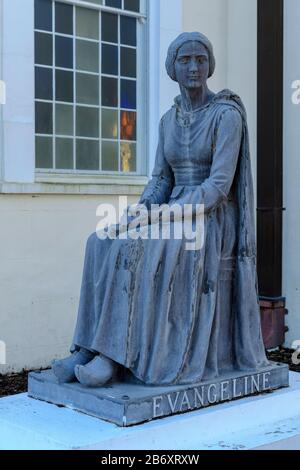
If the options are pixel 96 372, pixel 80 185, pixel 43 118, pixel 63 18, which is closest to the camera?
pixel 96 372

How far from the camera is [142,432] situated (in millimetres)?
3133

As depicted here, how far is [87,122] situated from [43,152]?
0.64 meters

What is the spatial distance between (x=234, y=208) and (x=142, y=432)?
129 centimetres

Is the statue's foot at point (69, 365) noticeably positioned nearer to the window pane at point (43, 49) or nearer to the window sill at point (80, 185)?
the window sill at point (80, 185)

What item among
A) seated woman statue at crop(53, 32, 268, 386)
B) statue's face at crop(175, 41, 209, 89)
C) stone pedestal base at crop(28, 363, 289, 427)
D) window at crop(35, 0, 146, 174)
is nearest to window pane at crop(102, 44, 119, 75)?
window at crop(35, 0, 146, 174)

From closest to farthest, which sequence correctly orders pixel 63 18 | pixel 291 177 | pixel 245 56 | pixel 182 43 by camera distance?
1. pixel 182 43
2. pixel 63 18
3. pixel 291 177
4. pixel 245 56

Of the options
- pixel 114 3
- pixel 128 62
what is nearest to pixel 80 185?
pixel 128 62

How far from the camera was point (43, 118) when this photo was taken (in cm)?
739

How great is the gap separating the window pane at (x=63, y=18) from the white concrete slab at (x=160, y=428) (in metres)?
4.72

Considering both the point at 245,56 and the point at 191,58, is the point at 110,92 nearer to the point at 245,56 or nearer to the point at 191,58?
the point at 245,56

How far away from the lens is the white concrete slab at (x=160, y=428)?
10.1 ft

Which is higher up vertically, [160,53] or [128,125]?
[160,53]
